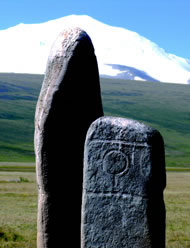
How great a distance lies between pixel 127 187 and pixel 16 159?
100116mm

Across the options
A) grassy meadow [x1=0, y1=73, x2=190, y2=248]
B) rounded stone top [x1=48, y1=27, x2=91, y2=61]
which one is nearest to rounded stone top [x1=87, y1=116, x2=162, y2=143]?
rounded stone top [x1=48, y1=27, x2=91, y2=61]

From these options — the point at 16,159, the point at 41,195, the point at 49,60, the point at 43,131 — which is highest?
the point at 49,60

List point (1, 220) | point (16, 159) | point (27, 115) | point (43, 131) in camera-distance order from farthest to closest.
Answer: point (27, 115) < point (16, 159) < point (1, 220) < point (43, 131)

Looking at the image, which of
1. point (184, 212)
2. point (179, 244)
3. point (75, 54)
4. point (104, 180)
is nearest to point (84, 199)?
point (104, 180)

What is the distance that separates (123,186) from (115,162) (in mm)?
320

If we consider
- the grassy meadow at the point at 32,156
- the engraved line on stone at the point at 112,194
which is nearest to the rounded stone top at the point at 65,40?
the engraved line on stone at the point at 112,194

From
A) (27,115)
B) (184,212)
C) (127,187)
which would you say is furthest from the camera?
(27,115)

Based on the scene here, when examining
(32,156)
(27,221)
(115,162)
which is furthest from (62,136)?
(32,156)

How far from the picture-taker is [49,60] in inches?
372

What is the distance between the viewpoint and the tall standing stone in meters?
9.18

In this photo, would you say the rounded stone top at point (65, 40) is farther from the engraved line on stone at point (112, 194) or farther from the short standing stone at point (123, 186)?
the engraved line on stone at point (112, 194)

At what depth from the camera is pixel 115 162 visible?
7.88 m

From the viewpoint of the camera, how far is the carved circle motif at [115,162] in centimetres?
784

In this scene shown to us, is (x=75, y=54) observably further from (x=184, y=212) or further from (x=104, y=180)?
(x=184, y=212)
